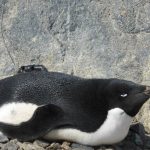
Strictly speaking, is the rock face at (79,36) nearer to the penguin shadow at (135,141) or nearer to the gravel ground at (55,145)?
the penguin shadow at (135,141)

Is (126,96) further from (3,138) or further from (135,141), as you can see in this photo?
(3,138)

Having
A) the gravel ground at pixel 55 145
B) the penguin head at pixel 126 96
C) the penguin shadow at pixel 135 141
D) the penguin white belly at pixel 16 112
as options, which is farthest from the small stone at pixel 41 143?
the penguin head at pixel 126 96

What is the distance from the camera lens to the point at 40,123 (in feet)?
11.6

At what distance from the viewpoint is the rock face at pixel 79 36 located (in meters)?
4.18

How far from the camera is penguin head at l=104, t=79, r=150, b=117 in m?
3.47

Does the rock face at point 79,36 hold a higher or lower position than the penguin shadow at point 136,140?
higher

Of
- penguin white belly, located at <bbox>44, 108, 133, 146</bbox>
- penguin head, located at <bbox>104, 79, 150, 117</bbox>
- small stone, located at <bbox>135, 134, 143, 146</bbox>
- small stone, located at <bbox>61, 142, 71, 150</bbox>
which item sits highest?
penguin head, located at <bbox>104, 79, 150, 117</bbox>

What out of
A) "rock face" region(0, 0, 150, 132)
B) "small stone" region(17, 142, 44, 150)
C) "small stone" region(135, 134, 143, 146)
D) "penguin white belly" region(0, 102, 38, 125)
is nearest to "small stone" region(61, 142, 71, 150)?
"small stone" region(17, 142, 44, 150)

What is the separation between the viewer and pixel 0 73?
4.21 meters

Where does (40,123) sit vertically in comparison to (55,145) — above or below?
above

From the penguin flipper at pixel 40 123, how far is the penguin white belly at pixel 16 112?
3 cm

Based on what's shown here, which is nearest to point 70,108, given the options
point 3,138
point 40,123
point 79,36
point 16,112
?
point 40,123

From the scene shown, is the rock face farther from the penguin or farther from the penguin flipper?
the penguin flipper

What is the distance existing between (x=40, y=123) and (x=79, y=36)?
86cm
